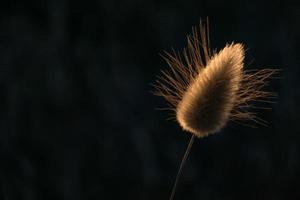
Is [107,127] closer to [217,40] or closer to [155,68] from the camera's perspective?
[155,68]

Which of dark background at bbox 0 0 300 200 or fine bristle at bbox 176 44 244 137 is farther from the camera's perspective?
dark background at bbox 0 0 300 200

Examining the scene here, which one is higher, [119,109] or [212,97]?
[212,97]

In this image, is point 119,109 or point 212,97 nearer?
point 212,97

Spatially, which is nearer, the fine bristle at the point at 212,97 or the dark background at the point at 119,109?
the fine bristle at the point at 212,97

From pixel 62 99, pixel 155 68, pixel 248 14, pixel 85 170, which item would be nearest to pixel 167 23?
pixel 155 68

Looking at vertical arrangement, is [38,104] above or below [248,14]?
below

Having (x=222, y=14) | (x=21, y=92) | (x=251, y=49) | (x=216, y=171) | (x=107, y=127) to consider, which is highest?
(x=222, y=14)

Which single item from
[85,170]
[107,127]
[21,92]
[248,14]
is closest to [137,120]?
[107,127]

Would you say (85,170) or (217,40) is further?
(217,40)
